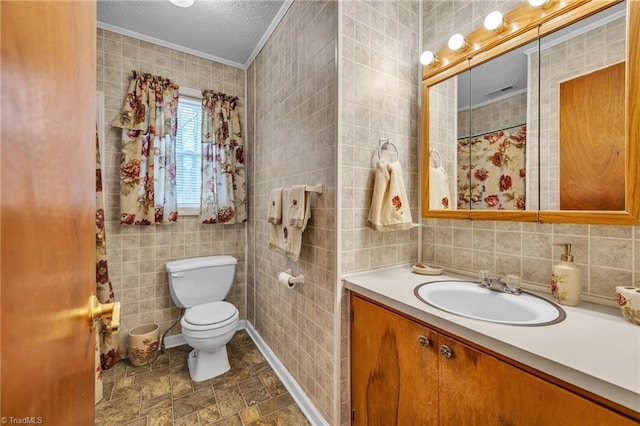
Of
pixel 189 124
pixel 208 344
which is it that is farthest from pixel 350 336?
pixel 189 124

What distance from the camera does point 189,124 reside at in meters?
2.36

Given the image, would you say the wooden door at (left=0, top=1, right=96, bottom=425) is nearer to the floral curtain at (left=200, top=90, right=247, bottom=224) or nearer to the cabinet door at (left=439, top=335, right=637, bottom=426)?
the cabinet door at (left=439, top=335, right=637, bottom=426)

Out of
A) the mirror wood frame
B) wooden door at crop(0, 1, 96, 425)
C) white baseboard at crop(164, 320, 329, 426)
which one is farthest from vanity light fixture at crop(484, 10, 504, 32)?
white baseboard at crop(164, 320, 329, 426)

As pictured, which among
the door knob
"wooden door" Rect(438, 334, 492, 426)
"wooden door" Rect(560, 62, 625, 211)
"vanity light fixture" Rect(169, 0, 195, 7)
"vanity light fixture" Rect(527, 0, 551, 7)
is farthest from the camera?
"vanity light fixture" Rect(169, 0, 195, 7)

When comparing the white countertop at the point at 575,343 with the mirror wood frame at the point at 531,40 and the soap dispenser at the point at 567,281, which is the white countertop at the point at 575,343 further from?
the mirror wood frame at the point at 531,40

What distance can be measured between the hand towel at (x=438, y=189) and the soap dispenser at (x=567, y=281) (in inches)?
22.4

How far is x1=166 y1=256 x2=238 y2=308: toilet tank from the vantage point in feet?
6.77

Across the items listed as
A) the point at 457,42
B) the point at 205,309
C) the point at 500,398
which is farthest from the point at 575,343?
the point at 205,309

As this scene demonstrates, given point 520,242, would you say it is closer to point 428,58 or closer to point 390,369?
point 390,369

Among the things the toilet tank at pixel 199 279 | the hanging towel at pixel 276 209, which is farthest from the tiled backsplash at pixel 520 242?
the toilet tank at pixel 199 279

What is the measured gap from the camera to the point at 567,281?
973 mm

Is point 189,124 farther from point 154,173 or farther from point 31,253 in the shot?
point 31,253

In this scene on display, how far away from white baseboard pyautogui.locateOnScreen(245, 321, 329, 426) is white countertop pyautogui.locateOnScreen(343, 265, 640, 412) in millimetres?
895

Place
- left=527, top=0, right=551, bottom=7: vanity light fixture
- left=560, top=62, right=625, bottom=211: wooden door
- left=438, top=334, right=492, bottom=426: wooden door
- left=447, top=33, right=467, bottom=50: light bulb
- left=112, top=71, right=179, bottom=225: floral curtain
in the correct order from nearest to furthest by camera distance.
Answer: left=438, top=334, right=492, bottom=426: wooden door < left=560, top=62, right=625, bottom=211: wooden door < left=527, top=0, right=551, bottom=7: vanity light fixture < left=447, top=33, right=467, bottom=50: light bulb < left=112, top=71, right=179, bottom=225: floral curtain
